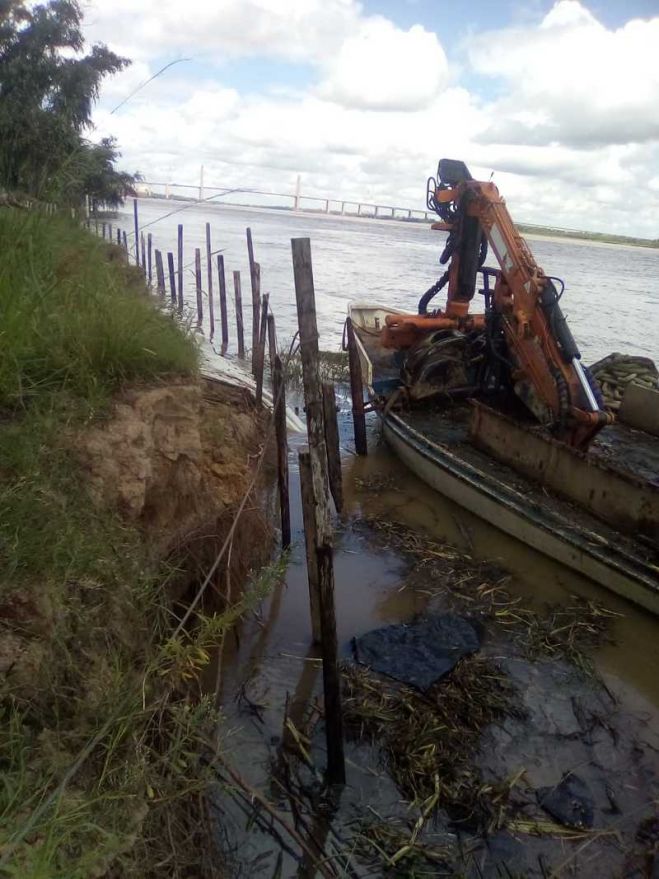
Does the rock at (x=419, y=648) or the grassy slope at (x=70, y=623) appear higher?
the grassy slope at (x=70, y=623)

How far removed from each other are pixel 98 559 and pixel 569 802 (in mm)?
2897

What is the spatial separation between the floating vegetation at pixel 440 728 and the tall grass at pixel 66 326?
8.33 feet

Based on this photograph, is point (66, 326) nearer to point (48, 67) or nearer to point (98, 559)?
point (98, 559)

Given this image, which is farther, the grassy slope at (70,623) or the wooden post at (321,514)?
the wooden post at (321,514)

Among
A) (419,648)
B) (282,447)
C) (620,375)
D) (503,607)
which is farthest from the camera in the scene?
(620,375)

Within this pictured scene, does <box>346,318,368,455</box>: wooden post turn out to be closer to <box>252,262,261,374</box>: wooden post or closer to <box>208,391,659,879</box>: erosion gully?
<box>252,262,261,374</box>: wooden post

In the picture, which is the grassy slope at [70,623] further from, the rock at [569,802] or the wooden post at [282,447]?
the rock at [569,802]

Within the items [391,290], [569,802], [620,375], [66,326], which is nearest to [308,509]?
[66,326]

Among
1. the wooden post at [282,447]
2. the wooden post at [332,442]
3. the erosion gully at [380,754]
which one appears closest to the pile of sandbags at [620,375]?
the erosion gully at [380,754]

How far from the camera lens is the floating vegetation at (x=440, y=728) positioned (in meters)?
3.64

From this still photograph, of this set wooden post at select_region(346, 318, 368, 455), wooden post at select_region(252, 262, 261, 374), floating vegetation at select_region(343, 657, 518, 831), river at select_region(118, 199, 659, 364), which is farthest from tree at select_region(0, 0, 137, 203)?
floating vegetation at select_region(343, 657, 518, 831)

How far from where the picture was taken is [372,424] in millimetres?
10734

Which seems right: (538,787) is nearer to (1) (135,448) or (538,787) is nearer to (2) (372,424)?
(1) (135,448)

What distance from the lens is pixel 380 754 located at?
3.97 m
